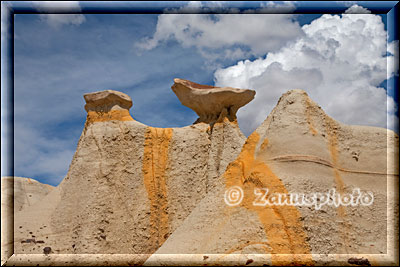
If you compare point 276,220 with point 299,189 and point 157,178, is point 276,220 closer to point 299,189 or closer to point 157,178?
point 299,189

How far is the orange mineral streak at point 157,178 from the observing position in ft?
51.1

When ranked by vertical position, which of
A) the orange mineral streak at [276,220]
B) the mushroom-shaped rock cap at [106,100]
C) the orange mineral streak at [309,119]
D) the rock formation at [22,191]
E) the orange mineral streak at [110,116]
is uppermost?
the mushroom-shaped rock cap at [106,100]

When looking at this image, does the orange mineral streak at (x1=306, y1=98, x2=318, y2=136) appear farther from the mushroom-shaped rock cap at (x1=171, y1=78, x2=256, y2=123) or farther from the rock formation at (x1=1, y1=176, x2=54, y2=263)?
the rock formation at (x1=1, y1=176, x2=54, y2=263)

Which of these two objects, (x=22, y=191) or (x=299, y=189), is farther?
(x=22, y=191)

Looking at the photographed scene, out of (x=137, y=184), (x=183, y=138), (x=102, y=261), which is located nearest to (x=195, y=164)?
(x=183, y=138)

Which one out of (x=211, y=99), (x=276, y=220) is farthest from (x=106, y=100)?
(x=276, y=220)

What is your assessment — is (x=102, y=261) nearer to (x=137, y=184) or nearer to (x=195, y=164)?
(x=137, y=184)

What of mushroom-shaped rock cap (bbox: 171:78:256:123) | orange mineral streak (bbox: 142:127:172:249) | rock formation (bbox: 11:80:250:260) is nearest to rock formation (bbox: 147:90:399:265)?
rock formation (bbox: 11:80:250:260)

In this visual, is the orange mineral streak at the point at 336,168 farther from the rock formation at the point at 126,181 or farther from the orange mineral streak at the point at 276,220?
the rock formation at the point at 126,181

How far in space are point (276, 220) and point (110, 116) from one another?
10.0m

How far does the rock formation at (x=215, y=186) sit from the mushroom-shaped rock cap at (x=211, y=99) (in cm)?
5

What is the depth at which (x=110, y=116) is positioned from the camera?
17.1m

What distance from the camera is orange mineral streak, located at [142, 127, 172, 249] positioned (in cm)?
1559

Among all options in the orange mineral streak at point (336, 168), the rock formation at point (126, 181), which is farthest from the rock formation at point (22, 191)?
the orange mineral streak at point (336, 168)
